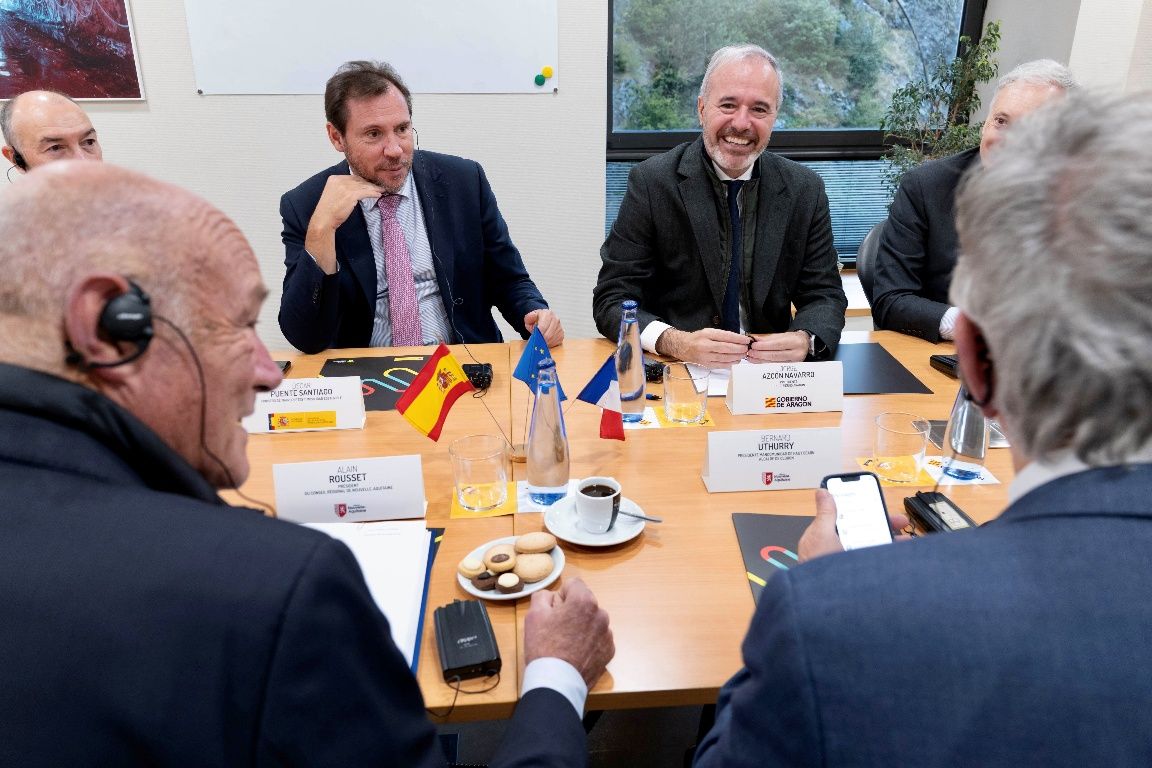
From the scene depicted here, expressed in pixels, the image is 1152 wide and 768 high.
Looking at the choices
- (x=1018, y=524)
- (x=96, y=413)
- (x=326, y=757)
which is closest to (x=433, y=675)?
(x=326, y=757)

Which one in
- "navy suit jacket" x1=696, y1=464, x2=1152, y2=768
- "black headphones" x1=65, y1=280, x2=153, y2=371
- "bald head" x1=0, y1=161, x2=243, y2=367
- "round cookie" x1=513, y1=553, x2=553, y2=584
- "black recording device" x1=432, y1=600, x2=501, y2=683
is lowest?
"black recording device" x1=432, y1=600, x2=501, y2=683

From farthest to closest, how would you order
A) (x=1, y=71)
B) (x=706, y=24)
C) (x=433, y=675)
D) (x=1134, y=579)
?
(x=706, y=24), (x=1, y=71), (x=433, y=675), (x=1134, y=579)

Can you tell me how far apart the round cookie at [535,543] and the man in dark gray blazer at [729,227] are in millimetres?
1160

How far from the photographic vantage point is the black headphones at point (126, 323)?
27.0 inches

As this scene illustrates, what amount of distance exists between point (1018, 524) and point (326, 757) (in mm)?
617

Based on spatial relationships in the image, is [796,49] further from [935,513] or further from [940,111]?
[935,513]

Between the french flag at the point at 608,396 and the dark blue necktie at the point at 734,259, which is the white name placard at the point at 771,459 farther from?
the dark blue necktie at the point at 734,259

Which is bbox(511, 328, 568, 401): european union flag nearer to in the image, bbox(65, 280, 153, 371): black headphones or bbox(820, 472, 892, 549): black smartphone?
bbox(820, 472, 892, 549): black smartphone

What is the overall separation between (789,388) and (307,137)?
2.60 meters

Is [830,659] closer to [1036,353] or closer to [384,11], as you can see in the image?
[1036,353]

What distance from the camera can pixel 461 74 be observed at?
11.0ft

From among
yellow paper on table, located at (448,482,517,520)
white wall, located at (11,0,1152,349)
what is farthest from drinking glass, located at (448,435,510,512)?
white wall, located at (11,0,1152,349)

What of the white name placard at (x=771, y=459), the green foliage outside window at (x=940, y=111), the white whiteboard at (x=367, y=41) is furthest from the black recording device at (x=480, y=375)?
the green foliage outside window at (x=940, y=111)

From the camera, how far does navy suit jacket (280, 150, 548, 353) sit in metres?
2.17
